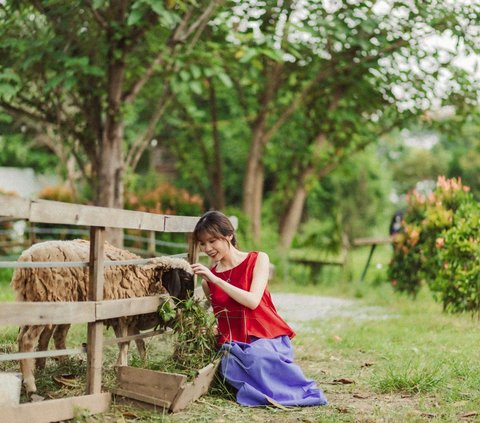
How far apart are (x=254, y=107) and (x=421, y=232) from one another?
5.10 m

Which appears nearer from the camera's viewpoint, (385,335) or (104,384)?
(104,384)

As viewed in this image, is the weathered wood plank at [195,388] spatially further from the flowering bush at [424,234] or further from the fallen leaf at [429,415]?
the flowering bush at [424,234]

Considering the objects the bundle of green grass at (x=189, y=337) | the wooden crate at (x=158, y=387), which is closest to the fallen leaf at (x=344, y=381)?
the bundle of green grass at (x=189, y=337)

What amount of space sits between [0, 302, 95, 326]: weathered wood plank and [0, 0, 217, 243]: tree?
519 centimetres

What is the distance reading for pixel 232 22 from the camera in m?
13.1

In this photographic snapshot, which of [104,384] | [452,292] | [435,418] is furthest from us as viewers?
[452,292]

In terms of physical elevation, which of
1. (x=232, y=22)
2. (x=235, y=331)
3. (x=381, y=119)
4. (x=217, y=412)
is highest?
(x=232, y=22)

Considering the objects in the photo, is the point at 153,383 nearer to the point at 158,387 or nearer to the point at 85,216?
the point at 158,387

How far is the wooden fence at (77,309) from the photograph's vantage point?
4.39 metres

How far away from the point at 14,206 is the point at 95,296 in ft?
3.29

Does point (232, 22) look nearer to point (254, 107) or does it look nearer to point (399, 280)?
point (254, 107)

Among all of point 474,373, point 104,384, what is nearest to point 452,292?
point 474,373

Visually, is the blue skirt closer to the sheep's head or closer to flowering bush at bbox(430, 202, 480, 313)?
the sheep's head

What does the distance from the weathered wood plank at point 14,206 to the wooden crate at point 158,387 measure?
151 centimetres
